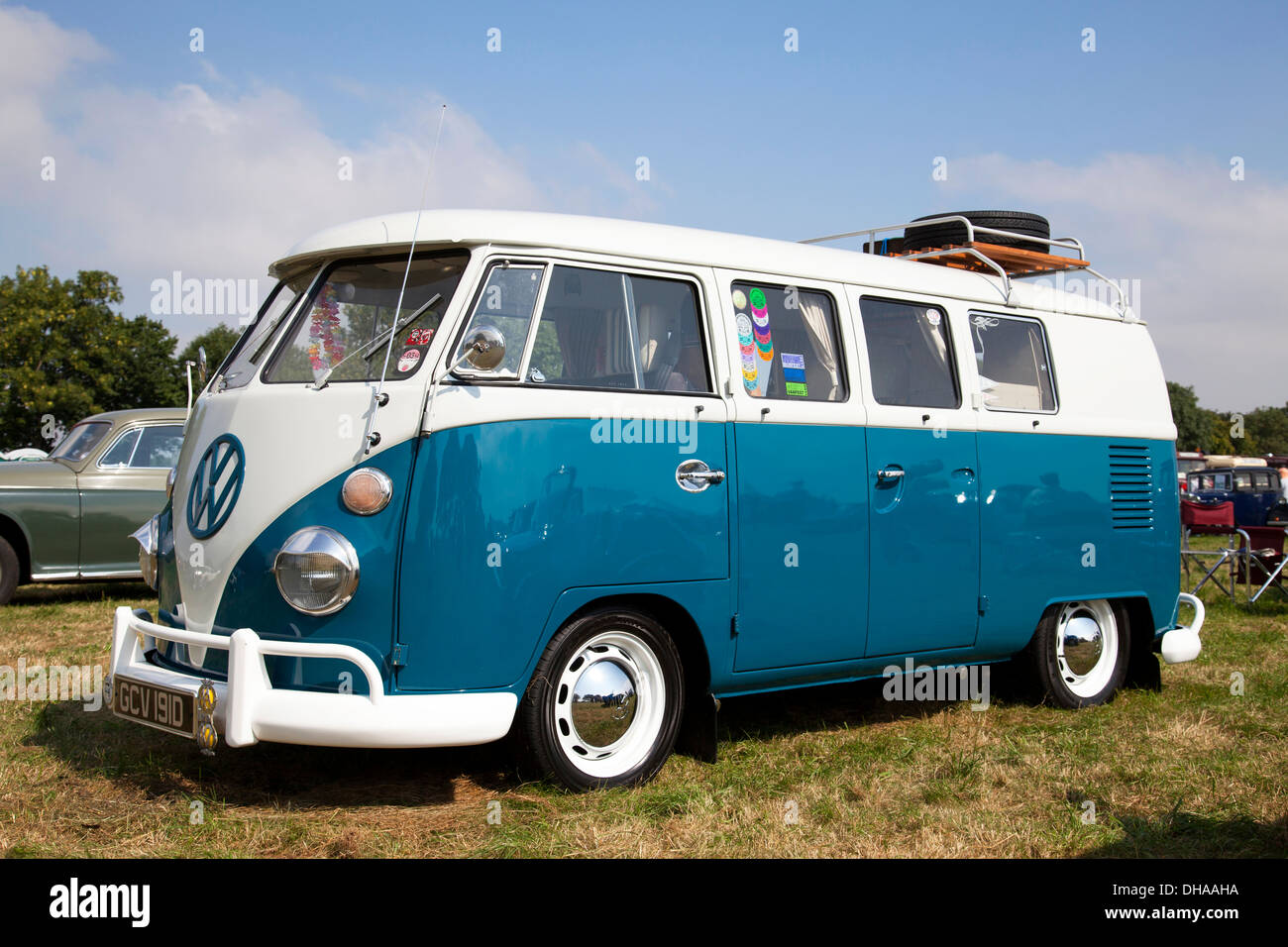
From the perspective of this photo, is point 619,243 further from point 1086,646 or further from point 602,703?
point 1086,646

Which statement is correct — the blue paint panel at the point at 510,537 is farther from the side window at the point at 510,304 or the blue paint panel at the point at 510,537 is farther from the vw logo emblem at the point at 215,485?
the vw logo emblem at the point at 215,485

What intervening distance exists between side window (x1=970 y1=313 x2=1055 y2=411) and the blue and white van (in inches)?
4.6

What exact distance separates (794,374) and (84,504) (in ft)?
26.3

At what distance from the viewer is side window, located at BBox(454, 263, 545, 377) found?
467 cm

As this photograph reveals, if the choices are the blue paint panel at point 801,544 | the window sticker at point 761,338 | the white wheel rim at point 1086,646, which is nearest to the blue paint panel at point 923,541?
the blue paint panel at point 801,544

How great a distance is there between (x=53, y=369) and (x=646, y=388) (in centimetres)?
4258

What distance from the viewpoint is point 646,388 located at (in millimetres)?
5035

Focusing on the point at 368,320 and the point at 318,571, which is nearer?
the point at 318,571

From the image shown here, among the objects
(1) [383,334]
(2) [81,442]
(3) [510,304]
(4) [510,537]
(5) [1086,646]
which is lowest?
(5) [1086,646]

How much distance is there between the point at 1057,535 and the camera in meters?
6.66

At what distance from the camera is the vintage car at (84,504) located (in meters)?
10.6

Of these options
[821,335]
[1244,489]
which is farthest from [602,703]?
[1244,489]
